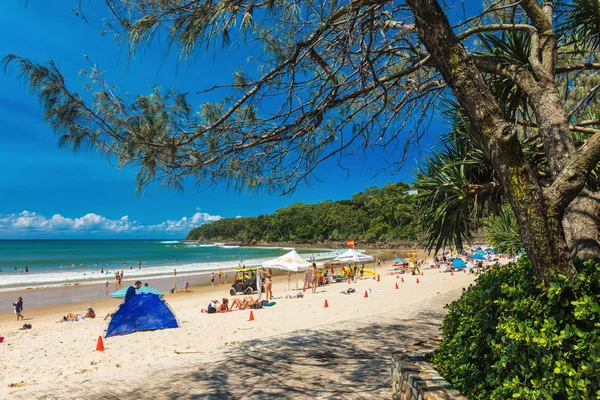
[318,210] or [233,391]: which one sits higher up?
[318,210]

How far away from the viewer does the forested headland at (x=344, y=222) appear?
268ft

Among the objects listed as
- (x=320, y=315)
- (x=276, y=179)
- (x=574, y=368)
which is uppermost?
(x=276, y=179)

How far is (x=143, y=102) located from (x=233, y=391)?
145 inches

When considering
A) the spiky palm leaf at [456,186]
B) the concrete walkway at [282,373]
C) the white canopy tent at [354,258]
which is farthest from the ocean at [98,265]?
the spiky palm leaf at [456,186]

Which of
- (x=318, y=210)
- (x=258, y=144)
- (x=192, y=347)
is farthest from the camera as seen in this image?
(x=318, y=210)

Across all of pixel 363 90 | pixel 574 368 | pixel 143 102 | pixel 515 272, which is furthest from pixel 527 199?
pixel 143 102

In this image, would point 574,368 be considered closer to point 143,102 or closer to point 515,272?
point 515,272

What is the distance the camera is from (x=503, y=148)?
8.69 ft

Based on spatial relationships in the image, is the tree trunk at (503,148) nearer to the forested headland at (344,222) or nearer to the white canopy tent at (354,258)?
the white canopy tent at (354,258)

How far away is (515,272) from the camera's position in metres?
3.14

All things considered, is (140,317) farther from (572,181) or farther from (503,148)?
(572,181)

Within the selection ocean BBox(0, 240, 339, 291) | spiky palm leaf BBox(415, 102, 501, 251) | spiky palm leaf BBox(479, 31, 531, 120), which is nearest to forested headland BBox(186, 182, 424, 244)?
ocean BBox(0, 240, 339, 291)

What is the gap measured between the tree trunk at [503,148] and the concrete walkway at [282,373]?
8.87 feet

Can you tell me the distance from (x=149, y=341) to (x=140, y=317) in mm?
1743
